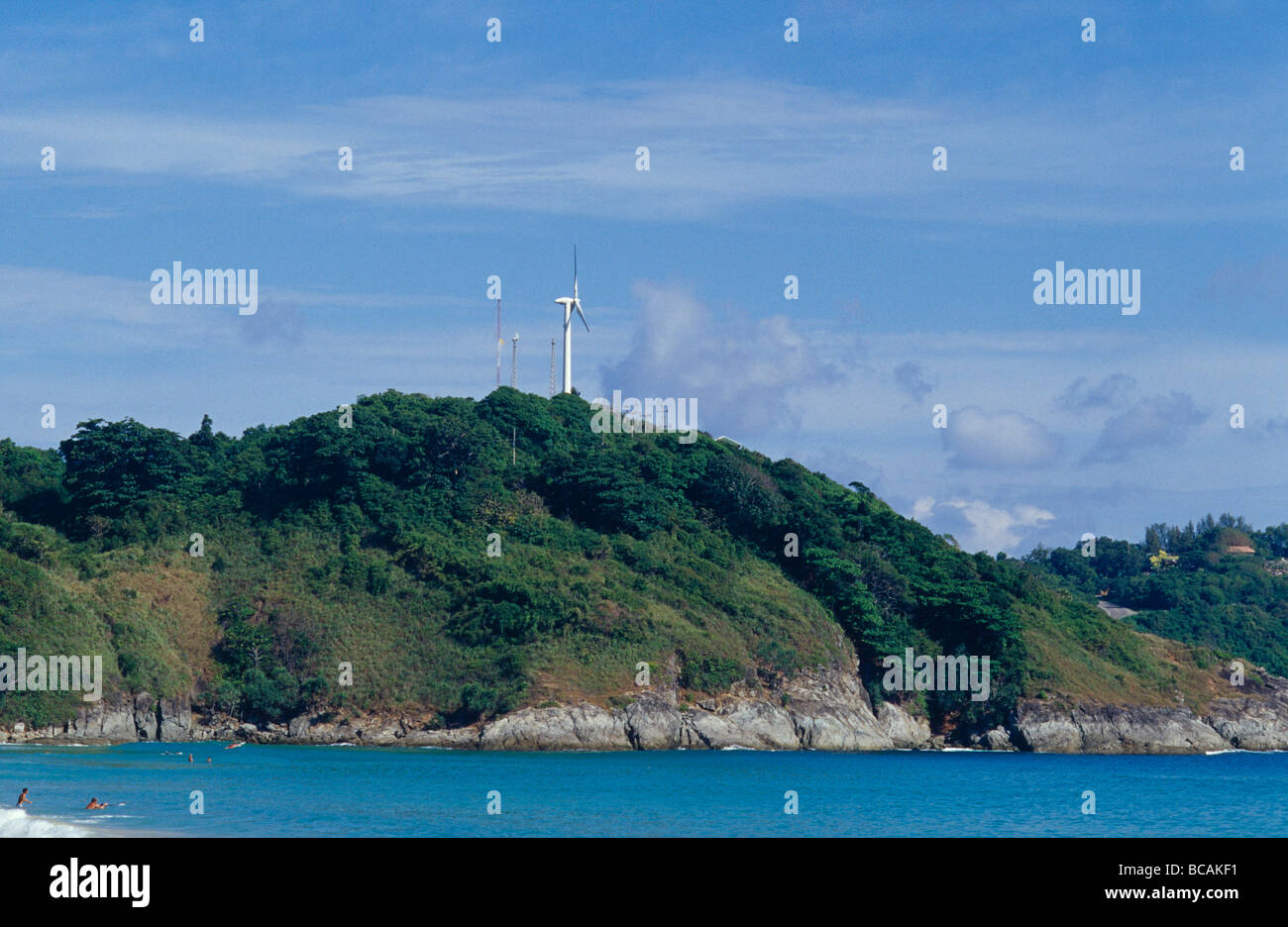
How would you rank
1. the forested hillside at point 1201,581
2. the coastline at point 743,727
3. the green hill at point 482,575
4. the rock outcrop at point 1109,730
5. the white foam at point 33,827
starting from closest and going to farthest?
the white foam at point 33,827 → the coastline at point 743,727 → the green hill at point 482,575 → the rock outcrop at point 1109,730 → the forested hillside at point 1201,581

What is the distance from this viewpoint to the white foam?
37.8 metres

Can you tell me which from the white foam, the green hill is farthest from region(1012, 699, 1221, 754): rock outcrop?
the white foam

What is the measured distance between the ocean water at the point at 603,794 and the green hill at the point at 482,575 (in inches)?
321

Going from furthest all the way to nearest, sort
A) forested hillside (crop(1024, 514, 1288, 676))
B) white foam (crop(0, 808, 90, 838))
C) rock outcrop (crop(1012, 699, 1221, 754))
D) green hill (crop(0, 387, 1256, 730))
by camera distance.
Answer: forested hillside (crop(1024, 514, 1288, 676)) < rock outcrop (crop(1012, 699, 1221, 754)) < green hill (crop(0, 387, 1256, 730)) < white foam (crop(0, 808, 90, 838))

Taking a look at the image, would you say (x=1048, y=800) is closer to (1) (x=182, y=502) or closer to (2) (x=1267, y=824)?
(2) (x=1267, y=824)

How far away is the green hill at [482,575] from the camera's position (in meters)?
84.1

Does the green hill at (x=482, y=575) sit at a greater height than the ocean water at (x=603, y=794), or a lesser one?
greater

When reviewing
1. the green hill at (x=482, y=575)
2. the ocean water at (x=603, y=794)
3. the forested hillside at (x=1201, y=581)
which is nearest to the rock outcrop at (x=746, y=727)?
the green hill at (x=482, y=575)

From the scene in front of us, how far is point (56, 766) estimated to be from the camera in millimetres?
59562

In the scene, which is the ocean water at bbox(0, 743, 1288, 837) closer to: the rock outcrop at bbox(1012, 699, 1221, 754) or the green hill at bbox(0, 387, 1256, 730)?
the green hill at bbox(0, 387, 1256, 730)

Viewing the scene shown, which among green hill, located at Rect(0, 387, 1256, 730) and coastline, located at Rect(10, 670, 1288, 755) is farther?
green hill, located at Rect(0, 387, 1256, 730)

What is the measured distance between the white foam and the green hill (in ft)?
127

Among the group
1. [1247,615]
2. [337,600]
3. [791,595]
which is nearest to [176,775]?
[337,600]

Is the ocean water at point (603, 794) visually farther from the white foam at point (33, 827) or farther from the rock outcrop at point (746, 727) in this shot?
the rock outcrop at point (746, 727)
